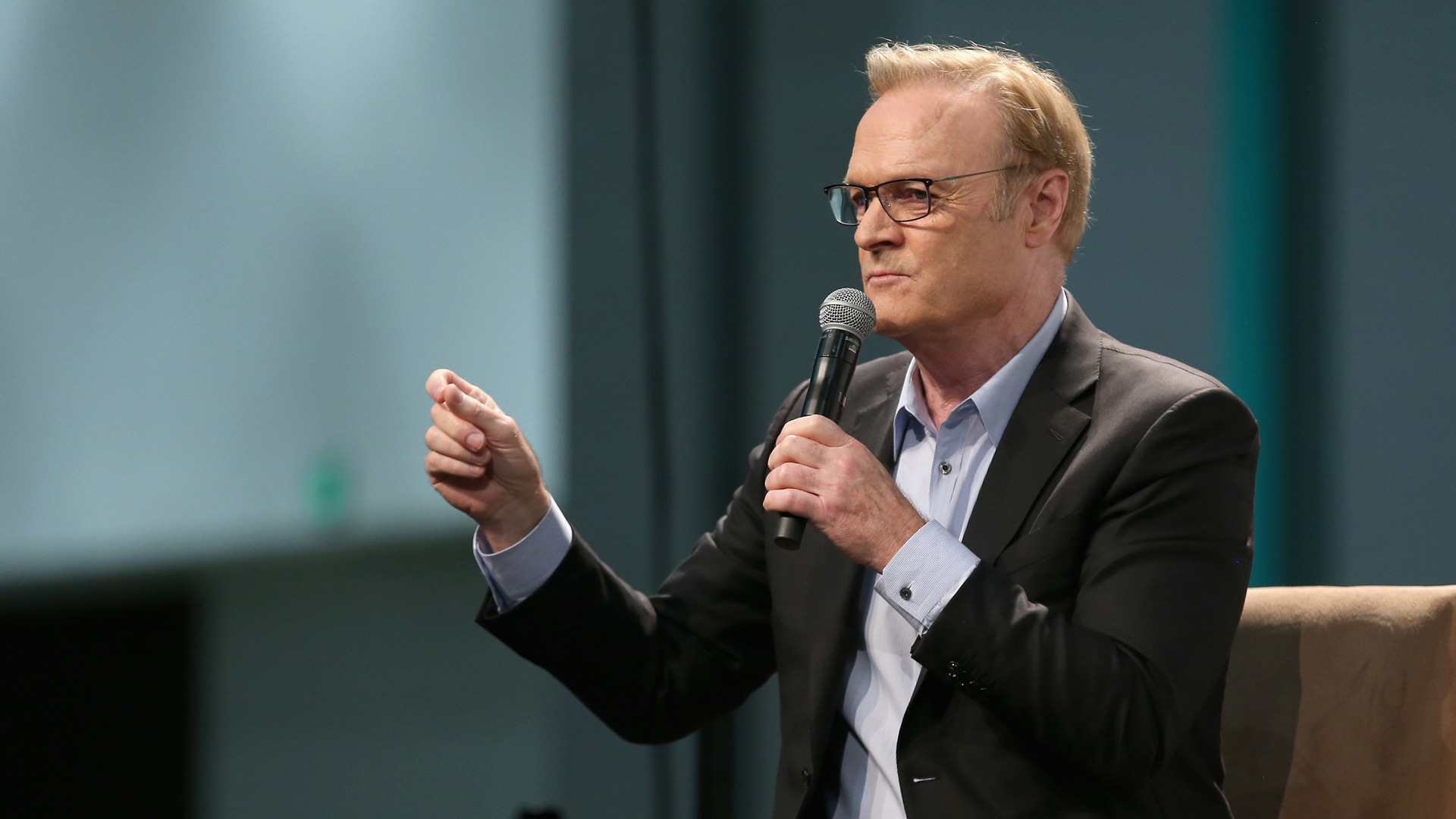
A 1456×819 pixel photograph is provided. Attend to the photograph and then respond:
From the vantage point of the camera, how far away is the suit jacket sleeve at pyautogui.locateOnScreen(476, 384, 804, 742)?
1.39m

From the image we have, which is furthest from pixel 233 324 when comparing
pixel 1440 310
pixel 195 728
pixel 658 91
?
pixel 1440 310

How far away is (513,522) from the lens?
1.36 m

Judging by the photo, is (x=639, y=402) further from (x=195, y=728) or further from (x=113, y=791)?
(x=113, y=791)

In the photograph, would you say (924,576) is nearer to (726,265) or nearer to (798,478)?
(798,478)

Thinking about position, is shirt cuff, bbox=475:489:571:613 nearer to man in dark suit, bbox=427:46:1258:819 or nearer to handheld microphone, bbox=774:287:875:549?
man in dark suit, bbox=427:46:1258:819

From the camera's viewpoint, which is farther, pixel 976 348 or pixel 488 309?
pixel 488 309

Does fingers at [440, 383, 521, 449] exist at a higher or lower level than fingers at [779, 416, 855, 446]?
lower

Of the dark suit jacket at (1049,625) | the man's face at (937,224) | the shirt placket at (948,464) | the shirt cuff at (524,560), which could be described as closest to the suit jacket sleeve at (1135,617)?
the dark suit jacket at (1049,625)

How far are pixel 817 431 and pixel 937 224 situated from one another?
0.36m

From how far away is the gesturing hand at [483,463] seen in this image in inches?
49.8

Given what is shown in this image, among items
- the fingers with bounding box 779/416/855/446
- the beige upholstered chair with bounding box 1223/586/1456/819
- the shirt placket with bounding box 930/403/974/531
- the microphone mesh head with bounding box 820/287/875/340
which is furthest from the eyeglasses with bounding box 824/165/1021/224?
the beige upholstered chair with bounding box 1223/586/1456/819

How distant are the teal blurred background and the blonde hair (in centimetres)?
77

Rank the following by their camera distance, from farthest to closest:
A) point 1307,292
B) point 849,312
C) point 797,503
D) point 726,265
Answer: point 726,265 < point 1307,292 < point 849,312 < point 797,503

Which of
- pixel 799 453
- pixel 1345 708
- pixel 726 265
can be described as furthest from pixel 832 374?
pixel 726 265
